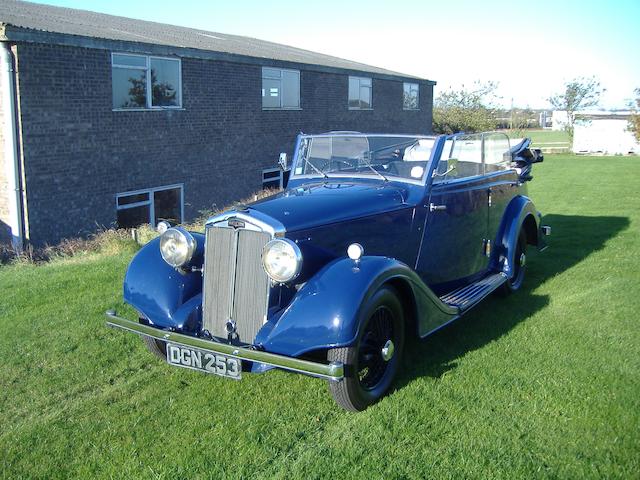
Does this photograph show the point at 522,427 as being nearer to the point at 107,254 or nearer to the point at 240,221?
the point at 240,221

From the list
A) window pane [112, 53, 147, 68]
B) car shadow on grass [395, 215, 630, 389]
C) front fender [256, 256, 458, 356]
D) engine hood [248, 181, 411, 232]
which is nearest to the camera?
front fender [256, 256, 458, 356]

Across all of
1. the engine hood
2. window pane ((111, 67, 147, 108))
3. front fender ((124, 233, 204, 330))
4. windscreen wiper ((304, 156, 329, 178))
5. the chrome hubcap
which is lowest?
the chrome hubcap

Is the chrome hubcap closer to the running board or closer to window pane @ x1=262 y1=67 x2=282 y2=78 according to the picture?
the running board

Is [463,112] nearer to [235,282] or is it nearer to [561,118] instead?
[561,118]

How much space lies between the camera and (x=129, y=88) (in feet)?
42.0

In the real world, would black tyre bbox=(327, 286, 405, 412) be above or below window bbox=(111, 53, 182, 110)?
below

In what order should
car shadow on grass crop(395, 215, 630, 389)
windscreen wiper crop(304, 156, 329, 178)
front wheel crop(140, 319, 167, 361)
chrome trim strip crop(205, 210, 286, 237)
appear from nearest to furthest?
chrome trim strip crop(205, 210, 286, 237)
front wheel crop(140, 319, 167, 361)
car shadow on grass crop(395, 215, 630, 389)
windscreen wiper crop(304, 156, 329, 178)

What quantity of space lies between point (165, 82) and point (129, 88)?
1.10 m

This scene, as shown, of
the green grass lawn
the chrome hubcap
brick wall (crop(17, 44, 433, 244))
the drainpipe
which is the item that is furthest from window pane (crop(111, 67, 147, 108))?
the chrome hubcap

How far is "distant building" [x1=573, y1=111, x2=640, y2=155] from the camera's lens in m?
38.0

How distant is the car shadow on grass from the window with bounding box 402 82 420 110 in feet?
52.3

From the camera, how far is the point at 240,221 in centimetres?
423

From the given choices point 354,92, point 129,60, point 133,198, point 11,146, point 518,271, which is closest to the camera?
point 518,271

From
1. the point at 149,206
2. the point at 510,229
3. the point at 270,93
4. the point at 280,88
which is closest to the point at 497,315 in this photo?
the point at 510,229
